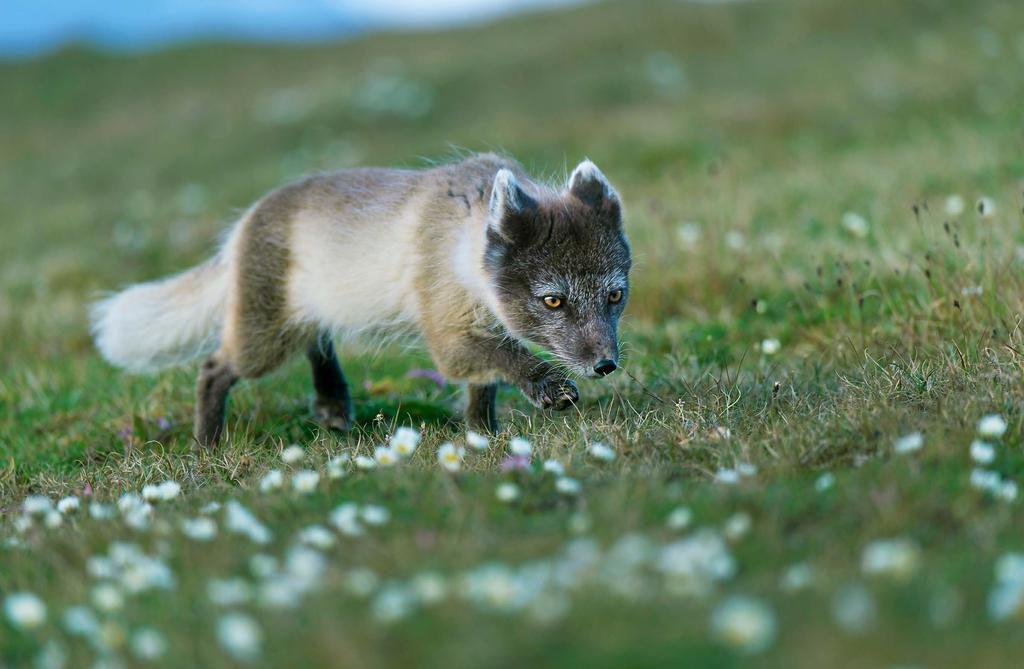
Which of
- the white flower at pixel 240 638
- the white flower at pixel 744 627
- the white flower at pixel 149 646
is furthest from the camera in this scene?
the white flower at pixel 149 646

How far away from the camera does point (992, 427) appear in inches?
155

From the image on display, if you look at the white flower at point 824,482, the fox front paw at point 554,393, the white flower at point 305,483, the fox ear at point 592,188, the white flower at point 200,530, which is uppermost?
the fox ear at point 592,188

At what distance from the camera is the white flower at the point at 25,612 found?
3047mm

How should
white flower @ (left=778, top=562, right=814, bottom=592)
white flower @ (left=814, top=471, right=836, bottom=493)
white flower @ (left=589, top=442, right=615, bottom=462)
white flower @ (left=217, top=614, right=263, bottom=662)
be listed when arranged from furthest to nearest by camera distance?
white flower @ (left=589, top=442, right=615, bottom=462)
white flower @ (left=814, top=471, right=836, bottom=493)
white flower @ (left=778, top=562, right=814, bottom=592)
white flower @ (left=217, top=614, right=263, bottom=662)

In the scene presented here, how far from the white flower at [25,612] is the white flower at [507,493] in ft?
4.94

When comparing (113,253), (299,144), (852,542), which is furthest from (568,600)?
(299,144)

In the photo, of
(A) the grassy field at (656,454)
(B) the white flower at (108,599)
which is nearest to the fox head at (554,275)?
(A) the grassy field at (656,454)

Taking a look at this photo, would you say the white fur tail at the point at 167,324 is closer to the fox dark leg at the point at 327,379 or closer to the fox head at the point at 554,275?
the fox dark leg at the point at 327,379

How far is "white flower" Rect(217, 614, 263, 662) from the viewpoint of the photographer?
8.90 ft

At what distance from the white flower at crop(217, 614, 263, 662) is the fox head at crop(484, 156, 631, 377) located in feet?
9.28

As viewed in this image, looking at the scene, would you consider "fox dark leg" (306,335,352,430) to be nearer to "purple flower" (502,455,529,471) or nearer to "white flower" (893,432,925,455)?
"purple flower" (502,455,529,471)

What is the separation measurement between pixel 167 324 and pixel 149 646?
16.0ft

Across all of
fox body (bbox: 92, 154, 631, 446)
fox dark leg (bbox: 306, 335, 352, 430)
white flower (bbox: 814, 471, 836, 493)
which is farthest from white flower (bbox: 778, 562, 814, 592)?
fox dark leg (bbox: 306, 335, 352, 430)

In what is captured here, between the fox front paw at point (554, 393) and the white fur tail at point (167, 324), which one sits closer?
the fox front paw at point (554, 393)
